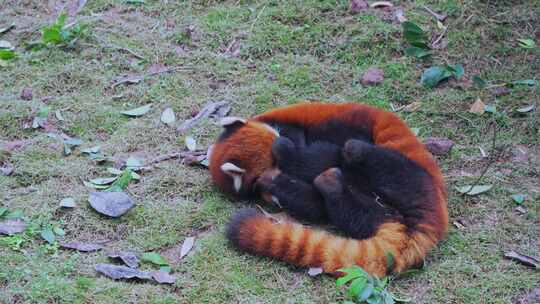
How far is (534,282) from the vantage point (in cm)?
339

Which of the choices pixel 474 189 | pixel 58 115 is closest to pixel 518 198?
pixel 474 189

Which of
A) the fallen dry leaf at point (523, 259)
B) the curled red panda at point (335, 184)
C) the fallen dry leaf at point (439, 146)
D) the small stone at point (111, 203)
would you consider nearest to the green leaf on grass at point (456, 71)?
the fallen dry leaf at point (439, 146)

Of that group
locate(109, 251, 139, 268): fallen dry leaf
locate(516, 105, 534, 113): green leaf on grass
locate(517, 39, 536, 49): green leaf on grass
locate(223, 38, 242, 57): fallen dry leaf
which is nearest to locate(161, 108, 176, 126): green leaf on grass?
locate(223, 38, 242, 57): fallen dry leaf

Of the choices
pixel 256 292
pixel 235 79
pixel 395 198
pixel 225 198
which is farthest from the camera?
pixel 235 79

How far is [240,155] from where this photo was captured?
4.08m

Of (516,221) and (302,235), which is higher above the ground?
(302,235)

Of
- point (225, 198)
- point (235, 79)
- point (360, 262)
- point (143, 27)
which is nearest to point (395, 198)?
point (360, 262)

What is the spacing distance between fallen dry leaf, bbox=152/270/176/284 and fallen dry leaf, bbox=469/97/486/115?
2321 millimetres

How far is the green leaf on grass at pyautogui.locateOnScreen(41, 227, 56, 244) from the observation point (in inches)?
142

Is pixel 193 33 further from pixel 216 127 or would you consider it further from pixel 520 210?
pixel 520 210

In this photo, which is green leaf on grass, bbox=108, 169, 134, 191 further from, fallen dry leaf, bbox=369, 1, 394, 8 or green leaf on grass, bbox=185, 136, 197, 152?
fallen dry leaf, bbox=369, 1, 394, 8

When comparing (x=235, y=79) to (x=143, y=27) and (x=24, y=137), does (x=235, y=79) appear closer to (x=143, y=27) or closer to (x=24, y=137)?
(x=143, y=27)

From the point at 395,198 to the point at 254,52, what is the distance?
83.2 inches

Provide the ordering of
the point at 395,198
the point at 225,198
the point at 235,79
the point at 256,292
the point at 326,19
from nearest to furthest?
1. the point at 256,292
2. the point at 395,198
3. the point at 225,198
4. the point at 235,79
5. the point at 326,19
